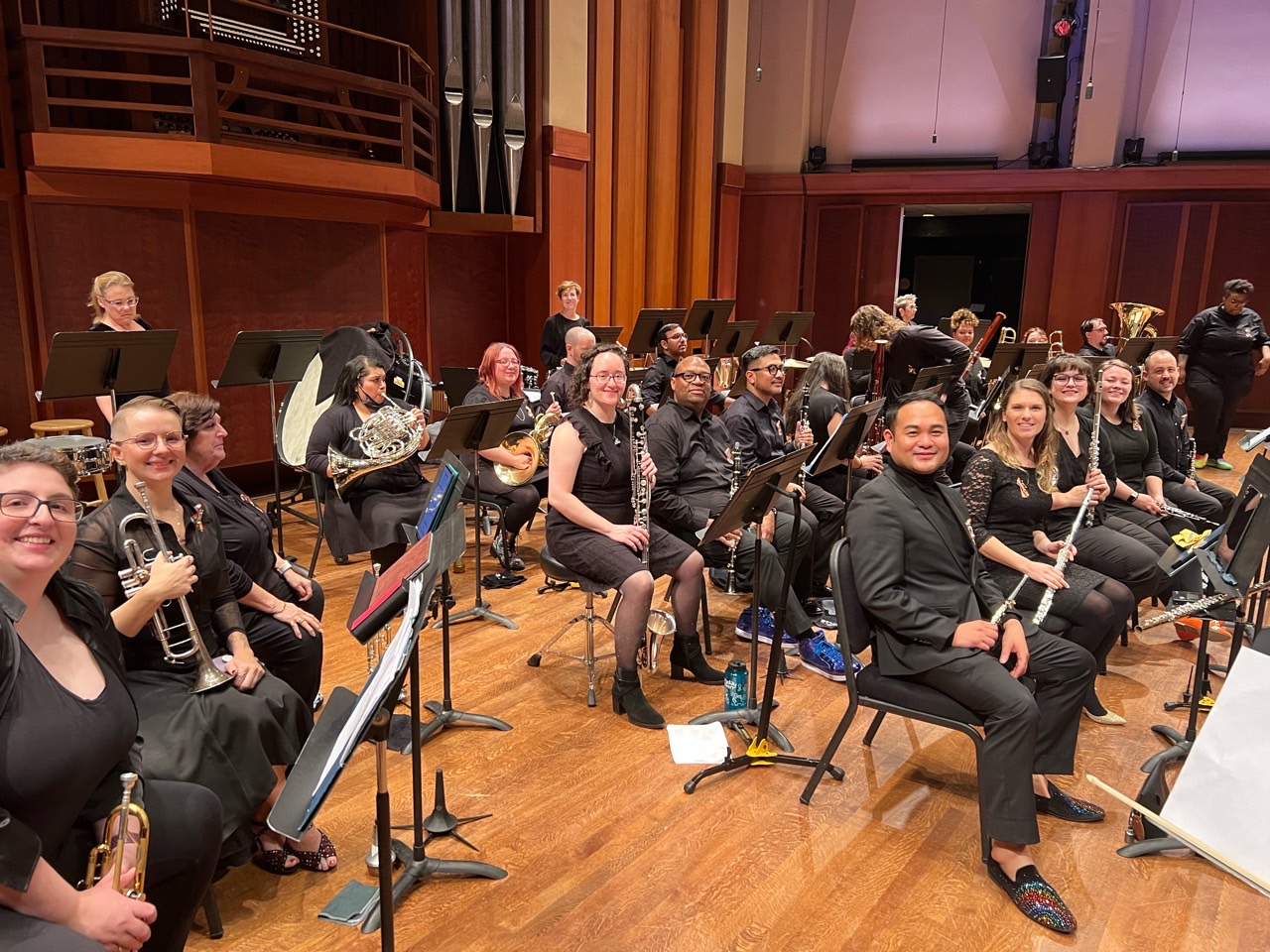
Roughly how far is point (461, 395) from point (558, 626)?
1.92m

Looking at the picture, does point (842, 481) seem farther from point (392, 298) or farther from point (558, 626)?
point (392, 298)

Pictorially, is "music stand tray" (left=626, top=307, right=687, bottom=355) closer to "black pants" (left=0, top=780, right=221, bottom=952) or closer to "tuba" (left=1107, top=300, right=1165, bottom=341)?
"tuba" (left=1107, top=300, right=1165, bottom=341)

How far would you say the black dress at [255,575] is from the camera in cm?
306

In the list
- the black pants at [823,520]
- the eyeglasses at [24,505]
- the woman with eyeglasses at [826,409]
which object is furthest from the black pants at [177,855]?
the woman with eyeglasses at [826,409]

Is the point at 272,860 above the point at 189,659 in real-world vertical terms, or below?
below

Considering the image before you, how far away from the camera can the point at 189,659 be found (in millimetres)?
2711

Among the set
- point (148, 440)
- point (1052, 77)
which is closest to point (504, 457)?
point (148, 440)

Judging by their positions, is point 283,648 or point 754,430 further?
point 754,430

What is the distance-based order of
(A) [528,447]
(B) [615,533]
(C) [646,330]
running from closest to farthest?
1. (B) [615,533]
2. (A) [528,447]
3. (C) [646,330]

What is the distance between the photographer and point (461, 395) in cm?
603

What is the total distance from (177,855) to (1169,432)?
5.41 metres

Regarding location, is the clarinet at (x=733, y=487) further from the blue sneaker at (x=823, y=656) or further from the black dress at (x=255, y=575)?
the black dress at (x=255, y=575)

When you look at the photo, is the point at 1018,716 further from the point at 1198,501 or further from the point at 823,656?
the point at 1198,501

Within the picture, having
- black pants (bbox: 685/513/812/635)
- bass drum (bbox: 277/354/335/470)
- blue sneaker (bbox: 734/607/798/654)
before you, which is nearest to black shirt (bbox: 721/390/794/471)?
black pants (bbox: 685/513/812/635)
